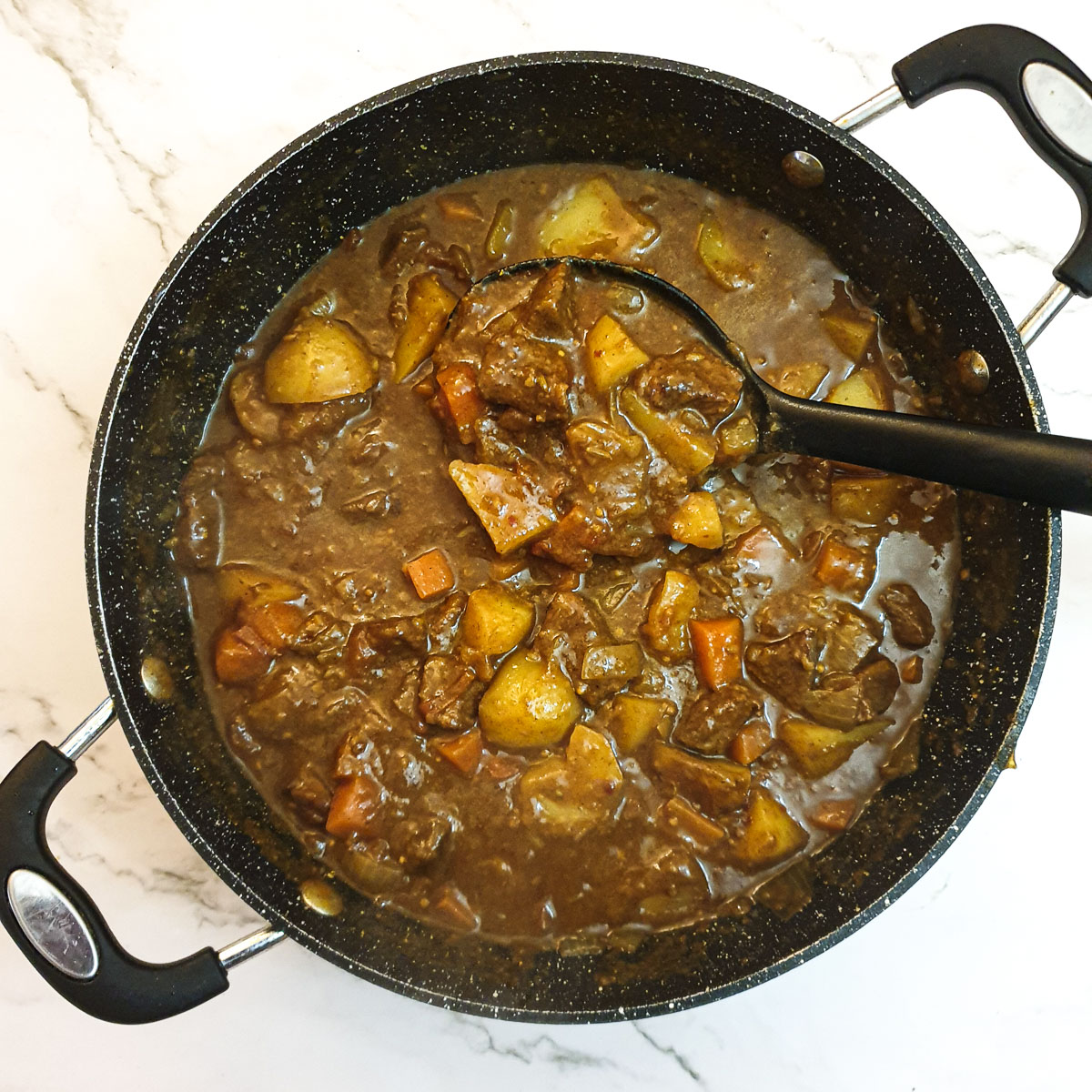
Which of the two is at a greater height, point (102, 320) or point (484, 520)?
point (484, 520)

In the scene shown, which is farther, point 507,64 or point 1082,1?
point 1082,1

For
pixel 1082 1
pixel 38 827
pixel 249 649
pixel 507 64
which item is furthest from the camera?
pixel 1082 1

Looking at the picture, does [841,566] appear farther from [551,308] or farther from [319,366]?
[319,366]

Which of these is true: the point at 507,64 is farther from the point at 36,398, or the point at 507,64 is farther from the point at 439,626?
the point at 36,398

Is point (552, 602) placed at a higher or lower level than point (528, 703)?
higher

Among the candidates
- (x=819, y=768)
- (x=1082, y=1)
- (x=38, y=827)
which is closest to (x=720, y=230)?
(x=1082, y=1)

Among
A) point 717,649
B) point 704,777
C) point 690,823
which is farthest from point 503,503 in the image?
point 690,823

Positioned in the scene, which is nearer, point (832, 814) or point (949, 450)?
point (949, 450)
